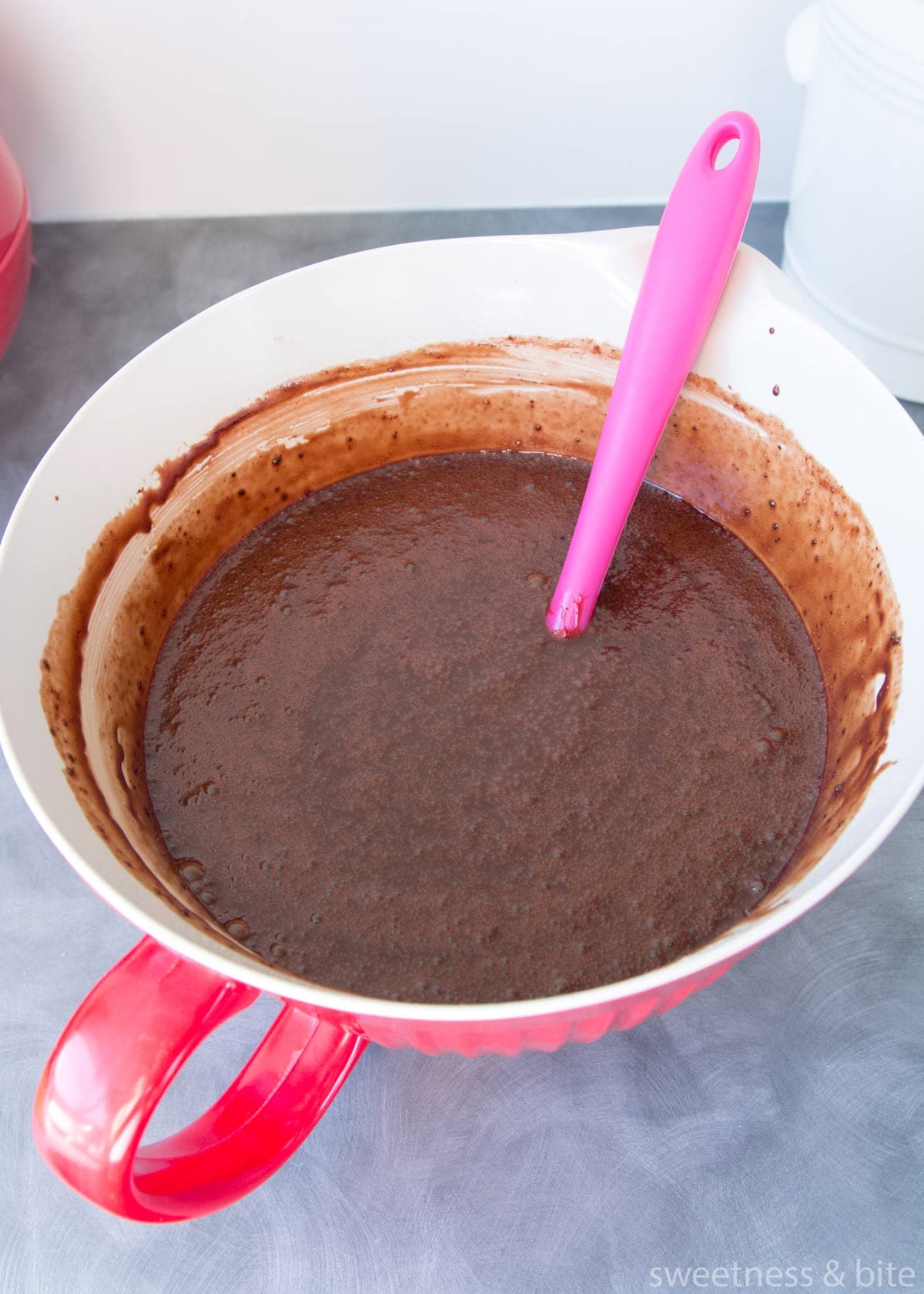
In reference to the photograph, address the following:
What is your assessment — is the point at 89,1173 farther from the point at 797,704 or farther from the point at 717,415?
the point at 717,415

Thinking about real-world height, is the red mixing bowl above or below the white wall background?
below

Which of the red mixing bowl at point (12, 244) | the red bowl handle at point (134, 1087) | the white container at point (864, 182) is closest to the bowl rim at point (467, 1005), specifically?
the red bowl handle at point (134, 1087)

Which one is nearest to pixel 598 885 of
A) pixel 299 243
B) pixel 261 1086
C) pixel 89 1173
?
pixel 261 1086

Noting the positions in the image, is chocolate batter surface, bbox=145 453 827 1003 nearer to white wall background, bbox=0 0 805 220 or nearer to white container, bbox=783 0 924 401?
white container, bbox=783 0 924 401

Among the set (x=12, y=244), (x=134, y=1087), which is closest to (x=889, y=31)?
(x=12, y=244)

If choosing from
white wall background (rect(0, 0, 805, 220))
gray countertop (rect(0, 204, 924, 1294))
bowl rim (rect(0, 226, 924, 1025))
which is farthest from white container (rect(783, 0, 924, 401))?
bowl rim (rect(0, 226, 924, 1025))
